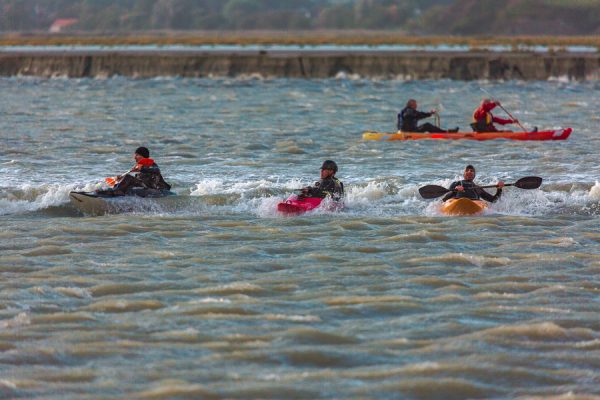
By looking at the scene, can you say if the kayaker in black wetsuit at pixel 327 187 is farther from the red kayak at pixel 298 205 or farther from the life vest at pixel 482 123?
the life vest at pixel 482 123

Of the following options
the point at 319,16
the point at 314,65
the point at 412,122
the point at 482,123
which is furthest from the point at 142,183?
the point at 319,16

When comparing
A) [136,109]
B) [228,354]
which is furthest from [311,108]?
[228,354]

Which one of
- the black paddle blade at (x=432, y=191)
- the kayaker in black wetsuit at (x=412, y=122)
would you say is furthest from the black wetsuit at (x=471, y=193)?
the kayaker in black wetsuit at (x=412, y=122)

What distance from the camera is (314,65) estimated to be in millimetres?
49438

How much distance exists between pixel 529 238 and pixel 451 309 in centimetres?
413

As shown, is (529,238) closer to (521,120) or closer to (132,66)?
(521,120)

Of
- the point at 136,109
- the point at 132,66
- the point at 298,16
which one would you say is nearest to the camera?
the point at 136,109

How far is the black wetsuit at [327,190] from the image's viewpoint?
17.5 meters

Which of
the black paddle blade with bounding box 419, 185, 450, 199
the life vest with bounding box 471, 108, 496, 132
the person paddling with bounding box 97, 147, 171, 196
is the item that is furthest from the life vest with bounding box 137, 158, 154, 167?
the life vest with bounding box 471, 108, 496, 132

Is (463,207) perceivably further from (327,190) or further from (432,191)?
(327,190)

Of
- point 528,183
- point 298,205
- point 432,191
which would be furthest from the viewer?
point 528,183

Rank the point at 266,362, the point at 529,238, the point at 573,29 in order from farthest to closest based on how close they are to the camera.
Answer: the point at 573,29 < the point at 529,238 < the point at 266,362

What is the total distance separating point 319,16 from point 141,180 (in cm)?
8474

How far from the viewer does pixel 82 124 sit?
32125 millimetres
